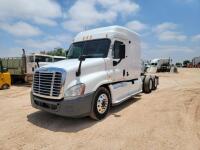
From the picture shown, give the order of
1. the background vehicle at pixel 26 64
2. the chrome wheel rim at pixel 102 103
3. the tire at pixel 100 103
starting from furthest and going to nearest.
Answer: the background vehicle at pixel 26 64 < the chrome wheel rim at pixel 102 103 < the tire at pixel 100 103

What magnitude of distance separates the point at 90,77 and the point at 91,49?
151 cm

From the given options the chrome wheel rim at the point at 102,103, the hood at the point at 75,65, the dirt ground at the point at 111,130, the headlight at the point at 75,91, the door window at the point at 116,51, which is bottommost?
the dirt ground at the point at 111,130

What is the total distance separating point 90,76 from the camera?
551cm

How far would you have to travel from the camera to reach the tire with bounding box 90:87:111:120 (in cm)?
552

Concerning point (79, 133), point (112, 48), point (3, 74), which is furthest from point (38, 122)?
point (3, 74)

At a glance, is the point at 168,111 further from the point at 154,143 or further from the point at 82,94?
the point at 82,94

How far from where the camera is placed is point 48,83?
5293 millimetres

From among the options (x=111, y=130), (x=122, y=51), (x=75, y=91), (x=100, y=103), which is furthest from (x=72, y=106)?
(x=122, y=51)

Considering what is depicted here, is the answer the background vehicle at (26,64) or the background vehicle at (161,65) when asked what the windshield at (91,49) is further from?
the background vehicle at (161,65)

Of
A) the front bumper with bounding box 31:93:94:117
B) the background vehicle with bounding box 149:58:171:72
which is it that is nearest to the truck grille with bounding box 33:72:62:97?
the front bumper with bounding box 31:93:94:117

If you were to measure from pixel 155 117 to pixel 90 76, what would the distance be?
2460 mm

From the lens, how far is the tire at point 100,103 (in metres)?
5.52

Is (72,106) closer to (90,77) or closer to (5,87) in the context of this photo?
(90,77)

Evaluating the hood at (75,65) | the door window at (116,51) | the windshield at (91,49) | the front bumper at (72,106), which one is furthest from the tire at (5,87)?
the door window at (116,51)
